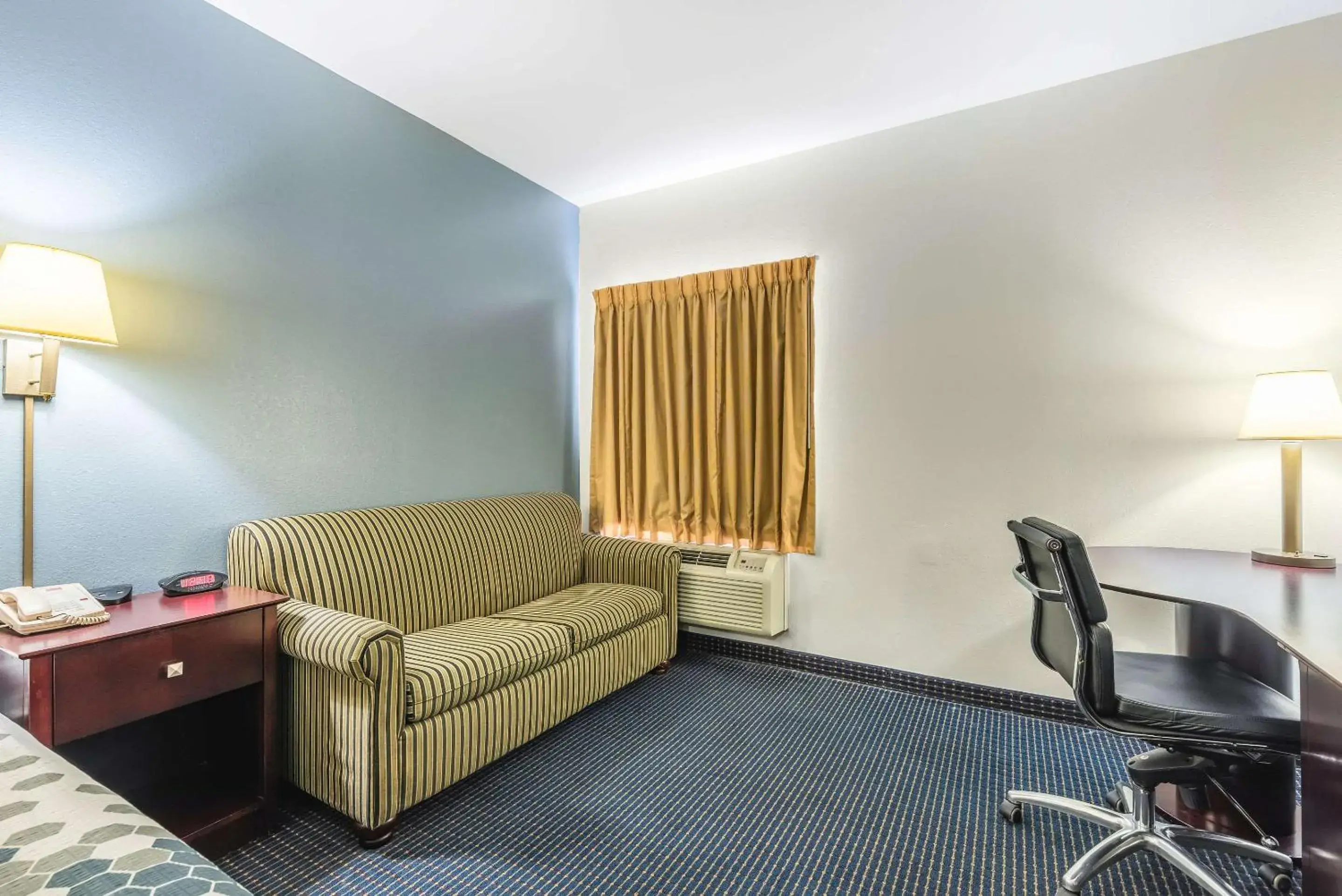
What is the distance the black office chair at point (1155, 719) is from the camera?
4.69 ft

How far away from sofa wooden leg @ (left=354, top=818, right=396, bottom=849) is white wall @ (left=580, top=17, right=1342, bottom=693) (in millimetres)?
2048

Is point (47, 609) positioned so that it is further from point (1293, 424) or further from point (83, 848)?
point (1293, 424)

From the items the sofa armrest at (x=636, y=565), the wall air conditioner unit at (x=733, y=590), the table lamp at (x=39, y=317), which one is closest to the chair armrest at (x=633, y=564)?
the sofa armrest at (x=636, y=565)

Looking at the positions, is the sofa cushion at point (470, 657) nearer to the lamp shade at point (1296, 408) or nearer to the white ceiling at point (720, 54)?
the white ceiling at point (720, 54)

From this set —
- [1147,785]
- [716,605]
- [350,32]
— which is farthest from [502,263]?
[1147,785]

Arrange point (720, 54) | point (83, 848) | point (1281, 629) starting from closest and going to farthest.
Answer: point (83, 848) < point (1281, 629) < point (720, 54)

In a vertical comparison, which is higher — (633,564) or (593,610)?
(633,564)

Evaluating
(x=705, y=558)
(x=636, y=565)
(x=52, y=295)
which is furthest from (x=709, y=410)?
(x=52, y=295)

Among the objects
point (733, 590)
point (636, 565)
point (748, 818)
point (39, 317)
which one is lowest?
point (748, 818)

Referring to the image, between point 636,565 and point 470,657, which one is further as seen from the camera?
point 636,565

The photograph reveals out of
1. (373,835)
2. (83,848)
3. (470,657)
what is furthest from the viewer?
(470,657)

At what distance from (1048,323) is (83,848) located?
A: 10.3ft

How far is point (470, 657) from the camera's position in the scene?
6.73ft

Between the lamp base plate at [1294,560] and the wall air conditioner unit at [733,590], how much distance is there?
1.81 m
